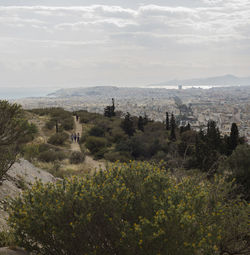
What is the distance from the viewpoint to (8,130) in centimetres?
868

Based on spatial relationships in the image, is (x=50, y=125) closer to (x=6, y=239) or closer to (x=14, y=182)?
(x=14, y=182)

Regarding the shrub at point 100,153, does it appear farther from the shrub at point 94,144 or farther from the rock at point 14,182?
the rock at point 14,182

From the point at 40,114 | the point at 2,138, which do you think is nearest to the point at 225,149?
the point at 2,138

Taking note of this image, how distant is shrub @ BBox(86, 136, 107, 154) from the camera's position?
96.0ft

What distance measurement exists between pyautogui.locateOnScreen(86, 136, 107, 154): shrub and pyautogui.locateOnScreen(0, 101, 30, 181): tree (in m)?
20.2

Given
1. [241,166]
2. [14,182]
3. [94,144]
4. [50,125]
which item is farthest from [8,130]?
[50,125]

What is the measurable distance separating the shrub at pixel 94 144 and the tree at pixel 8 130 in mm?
20211

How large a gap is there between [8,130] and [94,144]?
21.1m

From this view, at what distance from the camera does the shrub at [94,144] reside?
29250 mm

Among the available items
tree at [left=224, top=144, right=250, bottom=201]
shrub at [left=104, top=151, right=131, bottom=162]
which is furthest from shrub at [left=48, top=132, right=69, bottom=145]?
tree at [left=224, top=144, right=250, bottom=201]

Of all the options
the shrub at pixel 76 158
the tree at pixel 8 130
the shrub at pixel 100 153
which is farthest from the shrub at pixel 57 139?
the tree at pixel 8 130

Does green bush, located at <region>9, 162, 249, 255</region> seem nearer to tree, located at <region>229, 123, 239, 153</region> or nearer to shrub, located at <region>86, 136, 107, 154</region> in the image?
tree, located at <region>229, 123, 239, 153</region>

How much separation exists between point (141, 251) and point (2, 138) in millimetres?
5949

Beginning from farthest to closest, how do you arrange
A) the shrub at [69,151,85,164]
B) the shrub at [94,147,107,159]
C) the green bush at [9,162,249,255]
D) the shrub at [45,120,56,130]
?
the shrub at [45,120,56,130] → the shrub at [94,147,107,159] → the shrub at [69,151,85,164] → the green bush at [9,162,249,255]
